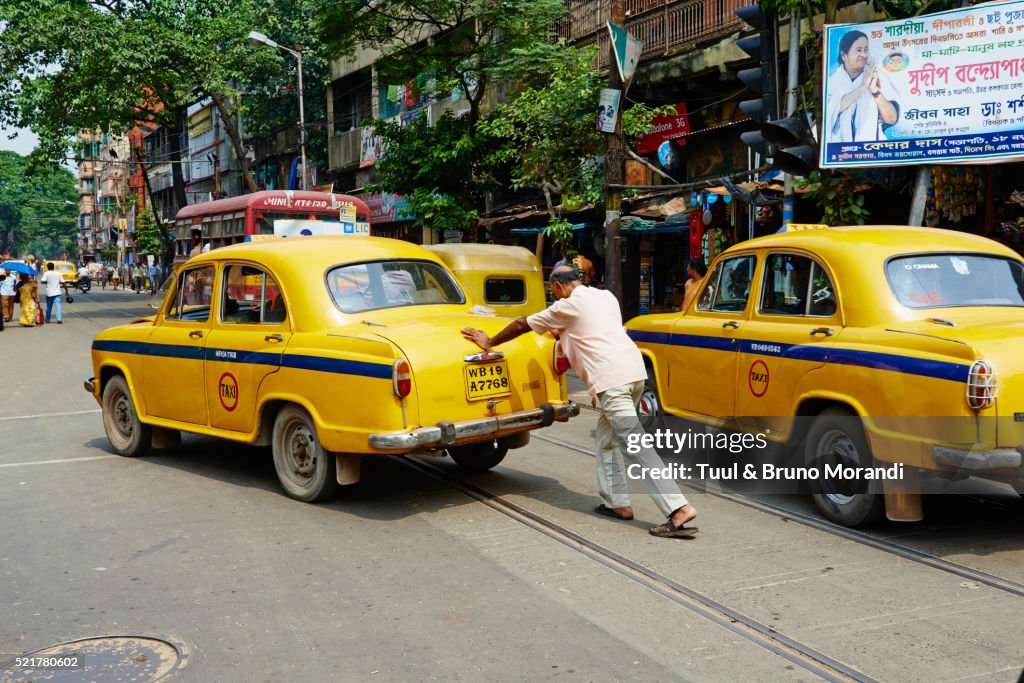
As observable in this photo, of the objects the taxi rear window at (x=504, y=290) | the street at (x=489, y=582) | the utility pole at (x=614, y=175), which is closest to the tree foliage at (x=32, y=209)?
the taxi rear window at (x=504, y=290)

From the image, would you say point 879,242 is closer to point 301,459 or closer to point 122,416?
point 301,459

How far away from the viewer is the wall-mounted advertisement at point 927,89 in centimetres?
1088

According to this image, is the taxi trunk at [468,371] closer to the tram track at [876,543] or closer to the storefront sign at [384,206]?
the tram track at [876,543]

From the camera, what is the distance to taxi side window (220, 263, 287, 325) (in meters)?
7.27

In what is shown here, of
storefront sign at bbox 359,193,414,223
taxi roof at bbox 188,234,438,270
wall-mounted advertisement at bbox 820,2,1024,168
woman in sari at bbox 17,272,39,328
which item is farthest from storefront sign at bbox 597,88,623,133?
storefront sign at bbox 359,193,414,223

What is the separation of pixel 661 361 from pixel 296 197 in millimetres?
16028

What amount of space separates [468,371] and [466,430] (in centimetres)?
→ 41

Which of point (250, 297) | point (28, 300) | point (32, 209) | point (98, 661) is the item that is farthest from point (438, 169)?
point (32, 209)

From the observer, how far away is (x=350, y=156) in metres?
38.0

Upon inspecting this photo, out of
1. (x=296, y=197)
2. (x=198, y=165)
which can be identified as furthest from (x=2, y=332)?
(x=198, y=165)

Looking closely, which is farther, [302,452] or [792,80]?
[792,80]

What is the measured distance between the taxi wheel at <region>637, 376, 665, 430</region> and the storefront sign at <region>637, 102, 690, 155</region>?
40.2ft

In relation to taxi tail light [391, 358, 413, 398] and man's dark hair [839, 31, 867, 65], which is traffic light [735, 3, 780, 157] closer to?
man's dark hair [839, 31, 867, 65]

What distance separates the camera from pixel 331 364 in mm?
6520
